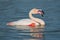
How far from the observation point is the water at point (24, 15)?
13730mm

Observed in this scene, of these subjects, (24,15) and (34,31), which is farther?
(24,15)

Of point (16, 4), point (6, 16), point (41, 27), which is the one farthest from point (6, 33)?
point (16, 4)

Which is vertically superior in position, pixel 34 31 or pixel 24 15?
pixel 24 15

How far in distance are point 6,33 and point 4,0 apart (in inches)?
403

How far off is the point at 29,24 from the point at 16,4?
7.31 m

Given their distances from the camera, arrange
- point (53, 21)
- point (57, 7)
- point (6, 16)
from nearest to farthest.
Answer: point (53, 21) < point (6, 16) < point (57, 7)

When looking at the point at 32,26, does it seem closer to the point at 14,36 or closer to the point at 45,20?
the point at 45,20

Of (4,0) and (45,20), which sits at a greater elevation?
(4,0)

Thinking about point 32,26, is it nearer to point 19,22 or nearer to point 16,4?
point 19,22

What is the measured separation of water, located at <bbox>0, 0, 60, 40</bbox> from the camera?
1373cm

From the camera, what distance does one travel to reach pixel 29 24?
51.9 feet

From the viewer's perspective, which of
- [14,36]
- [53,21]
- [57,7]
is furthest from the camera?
[57,7]

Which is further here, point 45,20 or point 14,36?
point 45,20

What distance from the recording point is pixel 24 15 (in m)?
18.4
